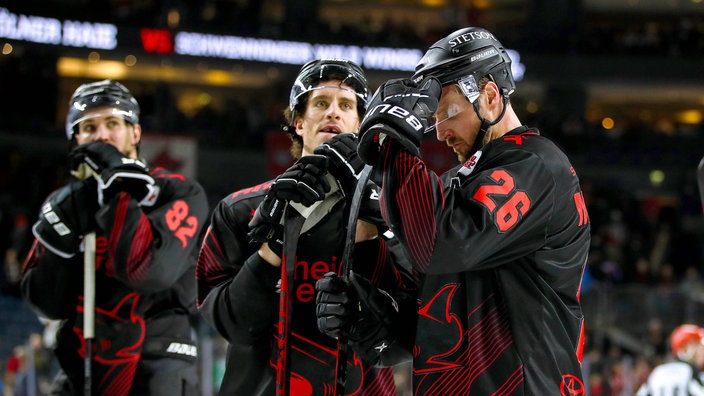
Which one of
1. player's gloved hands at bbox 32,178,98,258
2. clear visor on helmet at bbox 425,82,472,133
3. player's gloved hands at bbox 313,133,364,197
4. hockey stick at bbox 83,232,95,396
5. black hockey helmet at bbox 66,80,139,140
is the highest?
black hockey helmet at bbox 66,80,139,140

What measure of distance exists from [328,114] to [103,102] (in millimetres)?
1490

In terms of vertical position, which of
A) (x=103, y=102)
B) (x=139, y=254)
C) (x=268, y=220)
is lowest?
(x=139, y=254)

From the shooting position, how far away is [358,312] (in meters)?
2.91

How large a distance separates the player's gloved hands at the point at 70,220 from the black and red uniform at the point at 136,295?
77 millimetres

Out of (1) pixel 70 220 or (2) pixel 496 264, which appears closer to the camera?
(2) pixel 496 264

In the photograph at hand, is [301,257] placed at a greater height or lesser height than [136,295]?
greater

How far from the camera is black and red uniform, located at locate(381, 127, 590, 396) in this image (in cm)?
256

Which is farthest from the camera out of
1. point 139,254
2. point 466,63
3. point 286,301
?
point 139,254

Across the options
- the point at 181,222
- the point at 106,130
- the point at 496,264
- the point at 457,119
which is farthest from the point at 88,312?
the point at 496,264

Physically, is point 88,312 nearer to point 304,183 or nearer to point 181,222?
point 181,222

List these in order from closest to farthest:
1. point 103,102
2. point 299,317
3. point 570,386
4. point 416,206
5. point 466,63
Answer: point 416,206 → point 570,386 → point 466,63 → point 299,317 → point 103,102

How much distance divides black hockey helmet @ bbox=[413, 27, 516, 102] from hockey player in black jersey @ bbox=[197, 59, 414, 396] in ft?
1.25

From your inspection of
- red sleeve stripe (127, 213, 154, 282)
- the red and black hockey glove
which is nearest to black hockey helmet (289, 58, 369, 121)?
the red and black hockey glove

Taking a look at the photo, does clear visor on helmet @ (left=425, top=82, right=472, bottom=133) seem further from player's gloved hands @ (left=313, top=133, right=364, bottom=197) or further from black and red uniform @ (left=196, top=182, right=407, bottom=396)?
black and red uniform @ (left=196, top=182, right=407, bottom=396)
